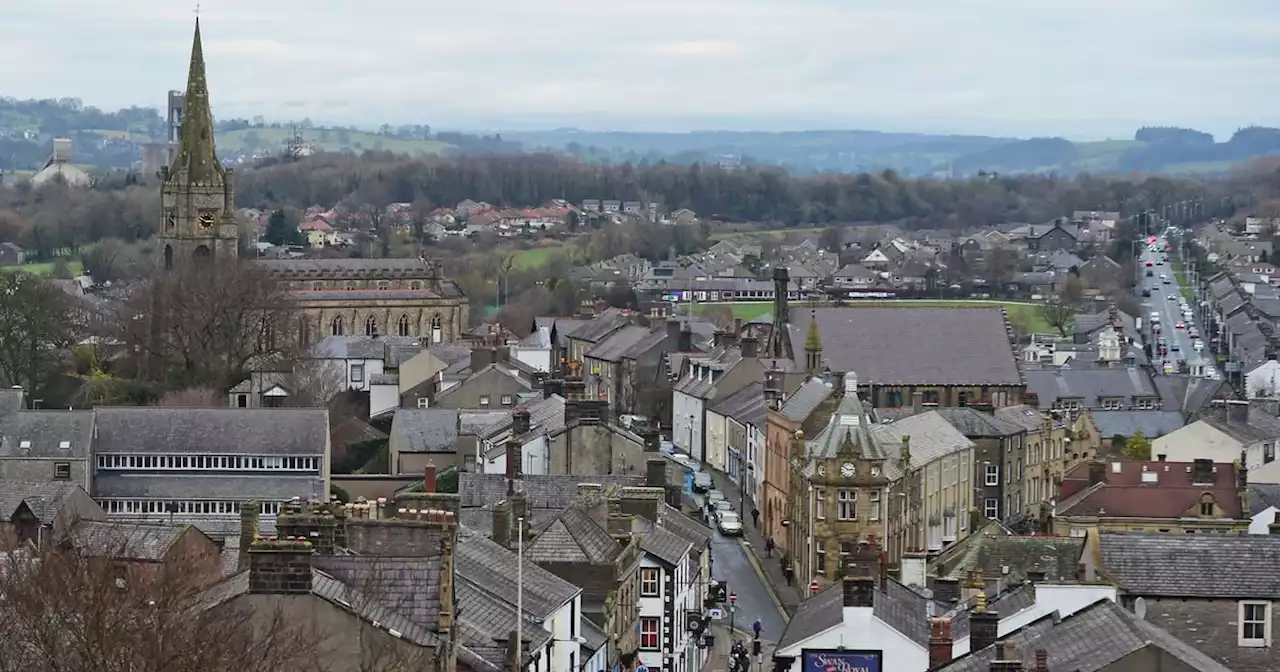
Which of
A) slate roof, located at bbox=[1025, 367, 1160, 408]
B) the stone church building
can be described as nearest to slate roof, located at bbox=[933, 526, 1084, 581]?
slate roof, located at bbox=[1025, 367, 1160, 408]

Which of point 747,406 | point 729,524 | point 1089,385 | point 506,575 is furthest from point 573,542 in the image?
point 1089,385

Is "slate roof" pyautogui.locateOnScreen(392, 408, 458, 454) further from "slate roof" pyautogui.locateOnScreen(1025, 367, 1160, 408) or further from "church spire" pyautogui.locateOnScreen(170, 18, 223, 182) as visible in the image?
"church spire" pyautogui.locateOnScreen(170, 18, 223, 182)

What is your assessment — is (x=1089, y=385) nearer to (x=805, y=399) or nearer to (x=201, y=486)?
(x=805, y=399)

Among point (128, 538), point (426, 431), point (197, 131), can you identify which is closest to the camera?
point (128, 538)

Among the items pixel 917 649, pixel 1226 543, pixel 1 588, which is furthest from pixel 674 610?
pixel 1 588

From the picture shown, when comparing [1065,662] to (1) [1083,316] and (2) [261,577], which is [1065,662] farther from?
(1) [1083,316]

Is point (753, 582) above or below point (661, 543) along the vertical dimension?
below

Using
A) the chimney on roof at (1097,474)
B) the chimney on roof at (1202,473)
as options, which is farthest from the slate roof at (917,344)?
the chimney on roof at (1202,473)
